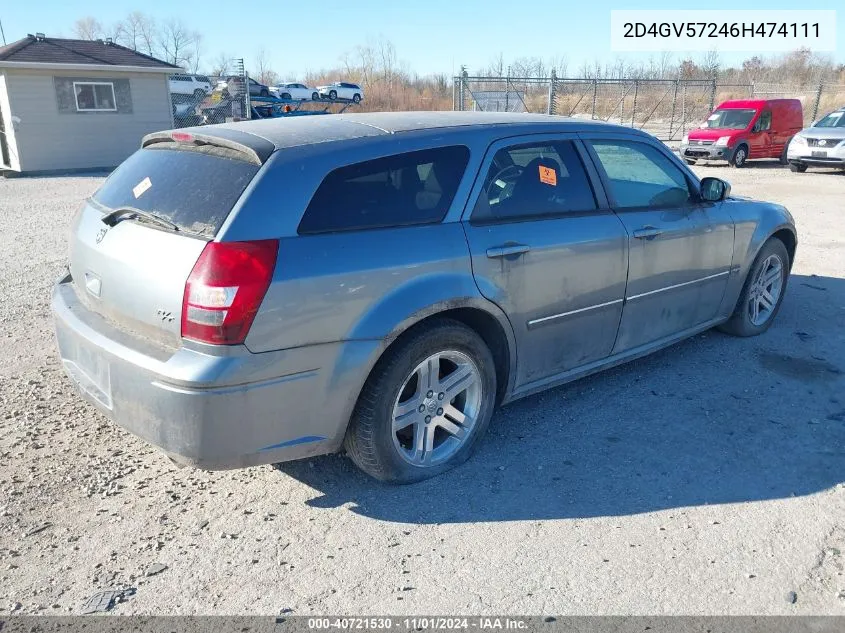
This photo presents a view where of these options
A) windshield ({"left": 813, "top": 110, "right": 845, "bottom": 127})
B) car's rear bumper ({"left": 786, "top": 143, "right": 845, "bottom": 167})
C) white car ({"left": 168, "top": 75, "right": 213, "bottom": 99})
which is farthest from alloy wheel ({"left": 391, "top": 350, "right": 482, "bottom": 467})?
white car ({"left": 168, "top": 75, "right": 213, "bottom": 99})

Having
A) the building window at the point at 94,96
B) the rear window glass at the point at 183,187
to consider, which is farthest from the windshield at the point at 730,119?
Result: the rear window glass at the point at 183,187

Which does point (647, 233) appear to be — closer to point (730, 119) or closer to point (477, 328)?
point (477, 328)

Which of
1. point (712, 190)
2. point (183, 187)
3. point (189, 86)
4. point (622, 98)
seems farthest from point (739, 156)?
point (189, 86)

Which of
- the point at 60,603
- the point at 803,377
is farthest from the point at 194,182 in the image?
the point at 803,377

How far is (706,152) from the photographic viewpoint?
19.9 meters

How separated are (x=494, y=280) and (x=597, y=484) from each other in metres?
1.15

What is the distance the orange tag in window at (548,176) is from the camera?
3.88 meters

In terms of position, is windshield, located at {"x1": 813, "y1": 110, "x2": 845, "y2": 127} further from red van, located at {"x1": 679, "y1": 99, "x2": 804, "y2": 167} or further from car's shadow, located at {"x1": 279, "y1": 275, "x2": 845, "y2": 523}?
car's shadow, located at {"x1": 279, "y1": 275, "x2": 845, "y2": 523}

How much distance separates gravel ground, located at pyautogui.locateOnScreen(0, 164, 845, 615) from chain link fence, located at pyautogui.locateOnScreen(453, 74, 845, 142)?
19779 millimetres

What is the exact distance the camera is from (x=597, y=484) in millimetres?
3465

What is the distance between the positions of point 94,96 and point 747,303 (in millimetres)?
19053

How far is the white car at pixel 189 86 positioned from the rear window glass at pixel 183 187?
84.4 ft

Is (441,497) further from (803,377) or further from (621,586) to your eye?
(803,377)

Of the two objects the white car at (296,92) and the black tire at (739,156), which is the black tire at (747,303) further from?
the white car at (296,92)
